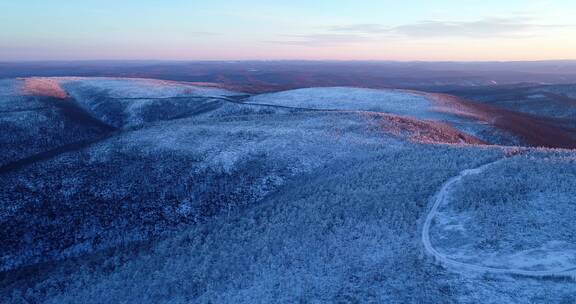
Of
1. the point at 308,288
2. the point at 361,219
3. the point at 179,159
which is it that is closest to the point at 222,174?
the point at 179,159

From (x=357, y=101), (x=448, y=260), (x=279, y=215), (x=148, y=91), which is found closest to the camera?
(x=448, y=260)

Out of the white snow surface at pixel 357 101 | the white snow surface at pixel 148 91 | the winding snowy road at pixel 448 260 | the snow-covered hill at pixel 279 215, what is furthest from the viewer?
the white snow surface at pixel 148 91

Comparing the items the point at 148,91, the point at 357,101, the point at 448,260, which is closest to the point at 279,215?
the point at 448,260

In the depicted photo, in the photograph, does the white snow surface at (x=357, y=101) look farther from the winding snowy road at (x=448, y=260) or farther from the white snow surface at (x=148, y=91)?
the winding snowy road at (x=448, y=260)

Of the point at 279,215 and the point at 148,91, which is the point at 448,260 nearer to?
the point at 279,215

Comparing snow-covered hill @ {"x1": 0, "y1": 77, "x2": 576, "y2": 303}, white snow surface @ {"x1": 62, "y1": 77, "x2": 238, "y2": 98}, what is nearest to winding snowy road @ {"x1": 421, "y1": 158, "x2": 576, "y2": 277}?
snow-covered hill @ {"x1": 0, "y1": 77, "x2": 576, "y2": 303}

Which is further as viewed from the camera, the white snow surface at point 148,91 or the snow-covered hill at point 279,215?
the white snow surface at point 148,91

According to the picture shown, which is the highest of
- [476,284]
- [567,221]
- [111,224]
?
[567,221]

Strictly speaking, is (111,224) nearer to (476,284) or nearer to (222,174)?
(222,174)

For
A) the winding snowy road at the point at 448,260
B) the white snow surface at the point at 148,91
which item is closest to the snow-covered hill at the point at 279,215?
the winding snowy road at the point at 448,260

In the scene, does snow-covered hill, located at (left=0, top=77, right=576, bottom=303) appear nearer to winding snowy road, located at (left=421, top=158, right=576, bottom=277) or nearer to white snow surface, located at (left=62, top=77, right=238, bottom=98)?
winding snowy road, located at (left=421, top=158, right=576, bottom=277)

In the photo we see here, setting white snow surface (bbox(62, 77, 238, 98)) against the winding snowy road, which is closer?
the winding snowy road
